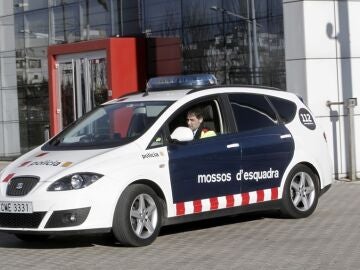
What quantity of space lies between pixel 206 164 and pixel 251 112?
44.7 inches

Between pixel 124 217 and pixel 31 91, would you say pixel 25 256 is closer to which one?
pixel 124 217

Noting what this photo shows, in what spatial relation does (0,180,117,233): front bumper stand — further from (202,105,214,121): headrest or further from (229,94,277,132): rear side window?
(229,94,277,132): rear side window

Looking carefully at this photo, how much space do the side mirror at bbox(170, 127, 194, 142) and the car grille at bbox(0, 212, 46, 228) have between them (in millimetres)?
1647

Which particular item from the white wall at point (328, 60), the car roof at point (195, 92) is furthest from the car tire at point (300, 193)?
the white wall at point (328, 60)

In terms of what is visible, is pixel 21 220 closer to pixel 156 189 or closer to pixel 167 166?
pixel 156 189

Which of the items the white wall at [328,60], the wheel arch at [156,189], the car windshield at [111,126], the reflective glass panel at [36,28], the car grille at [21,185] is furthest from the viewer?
the reflective glass panel at [36,28]

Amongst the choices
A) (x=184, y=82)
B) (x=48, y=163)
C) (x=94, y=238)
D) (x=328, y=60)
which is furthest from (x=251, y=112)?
(x=328, y=60)

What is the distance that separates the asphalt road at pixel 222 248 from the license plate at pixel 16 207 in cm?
48

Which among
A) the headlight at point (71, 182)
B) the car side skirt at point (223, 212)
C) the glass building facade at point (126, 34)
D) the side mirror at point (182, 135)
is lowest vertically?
the car side skirt at point (223, 212)

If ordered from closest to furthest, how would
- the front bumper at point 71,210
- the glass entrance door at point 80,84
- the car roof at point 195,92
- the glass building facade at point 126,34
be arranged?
1. the front bumper at point 71,210
2. the car roof at point 195,92
3. the glass building facade at point 126,34
4. the glass entrance door at point 80,84

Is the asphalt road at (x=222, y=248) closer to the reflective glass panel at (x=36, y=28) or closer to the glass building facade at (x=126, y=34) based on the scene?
the glass building facade at (x=126, y=34)

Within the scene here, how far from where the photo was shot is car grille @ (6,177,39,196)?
8273 millimetres

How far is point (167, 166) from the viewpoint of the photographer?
28.4 ft

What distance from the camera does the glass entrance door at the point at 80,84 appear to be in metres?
16.6
